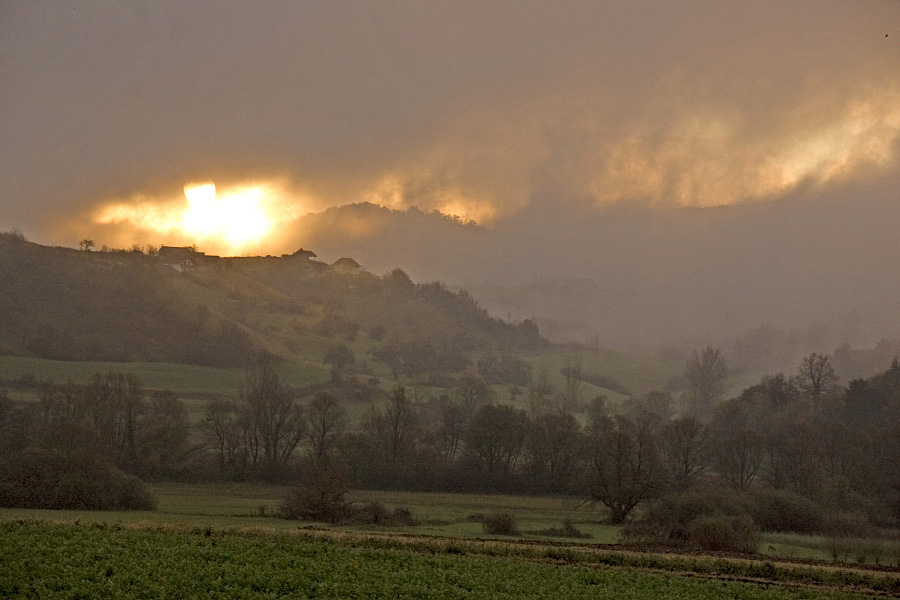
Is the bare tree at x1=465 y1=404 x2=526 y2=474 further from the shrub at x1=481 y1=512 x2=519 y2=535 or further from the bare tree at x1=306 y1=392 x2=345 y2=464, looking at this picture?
the shrub at x1=481 y1=512 x2=519 y2=535

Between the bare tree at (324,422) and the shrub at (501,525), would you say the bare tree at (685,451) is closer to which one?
the shrub at (501,525)

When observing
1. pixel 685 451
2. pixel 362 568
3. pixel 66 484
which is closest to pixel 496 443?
pixel 685 451

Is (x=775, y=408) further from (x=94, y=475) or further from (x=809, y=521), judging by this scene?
(x=94, y=475)

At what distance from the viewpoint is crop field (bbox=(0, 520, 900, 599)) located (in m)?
40.7

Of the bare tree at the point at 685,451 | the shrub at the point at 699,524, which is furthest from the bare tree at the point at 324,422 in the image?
the shrub at the point at 699,524

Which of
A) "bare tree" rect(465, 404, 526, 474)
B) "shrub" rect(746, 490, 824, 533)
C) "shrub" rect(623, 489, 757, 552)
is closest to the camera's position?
"shrub" rect(623, 489, 757, 552)

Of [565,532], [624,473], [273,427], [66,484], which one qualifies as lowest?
[565,532]

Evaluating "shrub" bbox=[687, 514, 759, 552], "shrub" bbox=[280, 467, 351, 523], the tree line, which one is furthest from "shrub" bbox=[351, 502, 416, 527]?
"shrub" bbox=[687, 514, 759, 552]

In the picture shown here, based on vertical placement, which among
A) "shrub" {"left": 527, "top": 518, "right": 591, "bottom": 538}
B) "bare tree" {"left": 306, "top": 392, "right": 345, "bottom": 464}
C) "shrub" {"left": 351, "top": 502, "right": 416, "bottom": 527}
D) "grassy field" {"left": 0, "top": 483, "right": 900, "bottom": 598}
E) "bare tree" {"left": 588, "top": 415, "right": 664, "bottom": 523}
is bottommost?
"shrub" {"left": 527, "top": 518, "right": 591, "bottom": 538}

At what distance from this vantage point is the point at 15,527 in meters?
50.9

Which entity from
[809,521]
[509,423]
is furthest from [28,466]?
[809,521]

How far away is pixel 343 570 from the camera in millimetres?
46188

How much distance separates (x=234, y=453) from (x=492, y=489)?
4505 cm

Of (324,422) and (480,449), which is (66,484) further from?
(480,449)
